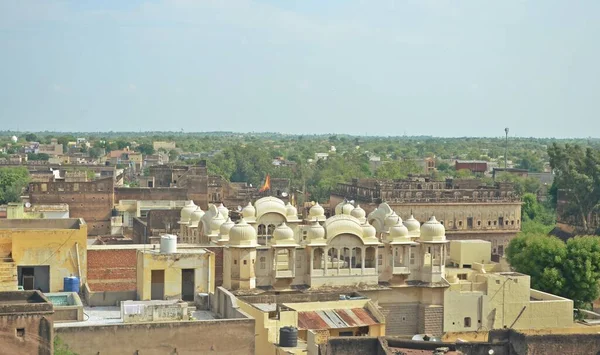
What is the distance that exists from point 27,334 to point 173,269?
1094cm

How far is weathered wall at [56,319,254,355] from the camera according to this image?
2577cm

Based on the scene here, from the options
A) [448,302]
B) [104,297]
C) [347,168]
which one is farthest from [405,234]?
[347,168]

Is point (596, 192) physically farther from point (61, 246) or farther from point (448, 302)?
point (61, 246)

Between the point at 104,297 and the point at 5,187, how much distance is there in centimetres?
5862

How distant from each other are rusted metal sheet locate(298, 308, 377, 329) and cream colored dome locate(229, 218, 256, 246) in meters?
4.41

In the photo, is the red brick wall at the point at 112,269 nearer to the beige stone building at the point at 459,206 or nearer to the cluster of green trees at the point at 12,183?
the beige stone building at the point at 459,206

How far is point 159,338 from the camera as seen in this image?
2602 cm

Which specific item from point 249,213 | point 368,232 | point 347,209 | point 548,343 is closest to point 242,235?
point 368,232

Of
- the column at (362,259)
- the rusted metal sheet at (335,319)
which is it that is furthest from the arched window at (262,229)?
the rusted metal sheet at (335,319)

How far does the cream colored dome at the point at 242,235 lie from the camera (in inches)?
1444

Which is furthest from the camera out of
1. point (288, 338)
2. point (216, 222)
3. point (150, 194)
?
point (150, 194)

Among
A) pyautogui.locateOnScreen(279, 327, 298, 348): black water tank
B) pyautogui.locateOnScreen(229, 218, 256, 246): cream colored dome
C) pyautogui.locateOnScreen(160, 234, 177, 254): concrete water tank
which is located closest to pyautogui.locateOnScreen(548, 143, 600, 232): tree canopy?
pyautogui.locateOnScreen(229, 218, 256, 246): cream colored dome

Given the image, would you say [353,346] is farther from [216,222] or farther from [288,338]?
[216,222]

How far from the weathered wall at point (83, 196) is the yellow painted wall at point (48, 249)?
123 ft
